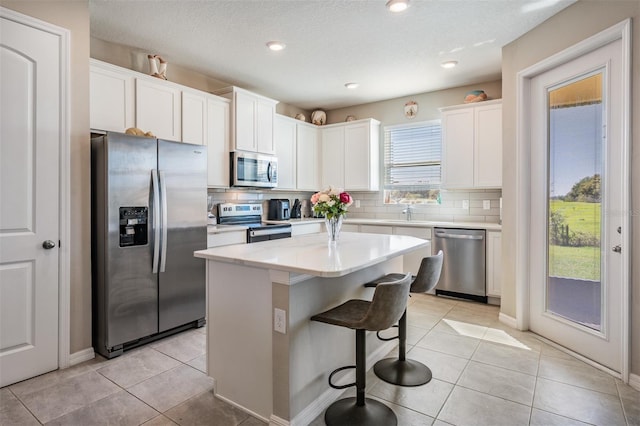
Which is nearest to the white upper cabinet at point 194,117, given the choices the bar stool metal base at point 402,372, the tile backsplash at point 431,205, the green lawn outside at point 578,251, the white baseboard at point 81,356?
the tile backsplash at point 431,205

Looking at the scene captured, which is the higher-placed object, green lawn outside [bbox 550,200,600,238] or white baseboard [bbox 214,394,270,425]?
green lawn outside [bbox 550,200,600,238]

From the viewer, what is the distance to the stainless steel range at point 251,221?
4164mm

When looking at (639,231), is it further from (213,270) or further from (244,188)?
(244,188)

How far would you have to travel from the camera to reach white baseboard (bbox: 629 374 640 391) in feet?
7.30

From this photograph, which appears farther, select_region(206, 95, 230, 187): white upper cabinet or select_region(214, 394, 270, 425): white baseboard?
select_region(206, 95, 230, 187): white upper cabinet

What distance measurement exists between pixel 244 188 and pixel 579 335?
368 centimetres

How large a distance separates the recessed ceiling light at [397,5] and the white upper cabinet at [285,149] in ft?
8.03

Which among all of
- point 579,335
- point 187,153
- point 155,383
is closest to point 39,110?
point 187,153

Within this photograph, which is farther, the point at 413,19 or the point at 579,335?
the point at 413,19

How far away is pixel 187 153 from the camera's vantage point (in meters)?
3.23

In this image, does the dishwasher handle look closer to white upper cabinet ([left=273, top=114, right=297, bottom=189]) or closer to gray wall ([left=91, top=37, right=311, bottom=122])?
white upper cabinet ([left=273, top=114, right=297, bottom=189])

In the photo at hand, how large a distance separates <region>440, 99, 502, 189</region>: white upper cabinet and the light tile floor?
6.69 ft

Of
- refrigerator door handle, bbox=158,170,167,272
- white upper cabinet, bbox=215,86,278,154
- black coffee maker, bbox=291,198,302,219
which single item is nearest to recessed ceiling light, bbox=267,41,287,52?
white upper cabinet, bbox=215,86,278,154

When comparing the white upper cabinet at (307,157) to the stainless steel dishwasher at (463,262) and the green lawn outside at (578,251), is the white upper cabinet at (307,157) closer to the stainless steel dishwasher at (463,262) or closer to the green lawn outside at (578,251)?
the stainless steel dishwasher at (463,262)
